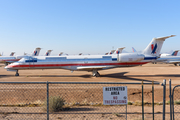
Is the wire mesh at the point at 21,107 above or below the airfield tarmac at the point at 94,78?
above

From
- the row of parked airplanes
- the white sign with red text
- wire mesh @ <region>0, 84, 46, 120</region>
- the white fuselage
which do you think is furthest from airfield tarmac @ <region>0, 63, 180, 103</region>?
the white sign with red text

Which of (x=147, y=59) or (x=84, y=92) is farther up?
(x=147, y=59)

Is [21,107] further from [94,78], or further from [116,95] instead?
[94,78]

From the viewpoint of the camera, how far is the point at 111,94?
4797 millimetres

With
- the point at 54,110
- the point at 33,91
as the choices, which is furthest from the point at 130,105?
the point at 33,91

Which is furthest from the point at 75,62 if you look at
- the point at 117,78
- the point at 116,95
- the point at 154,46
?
the point at 116,95

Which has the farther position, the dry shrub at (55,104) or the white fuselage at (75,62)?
the white fuselage at (75,62)

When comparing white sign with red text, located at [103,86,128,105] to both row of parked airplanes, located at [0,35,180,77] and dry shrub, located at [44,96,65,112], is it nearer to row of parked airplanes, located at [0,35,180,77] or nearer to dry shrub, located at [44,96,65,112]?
dry shrub, located at [44,96,65,112]

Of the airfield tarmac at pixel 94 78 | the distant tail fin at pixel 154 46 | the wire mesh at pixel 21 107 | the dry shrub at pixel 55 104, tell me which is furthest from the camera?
the distant tail fin at pixel 154 46

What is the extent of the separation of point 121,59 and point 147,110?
13649mm

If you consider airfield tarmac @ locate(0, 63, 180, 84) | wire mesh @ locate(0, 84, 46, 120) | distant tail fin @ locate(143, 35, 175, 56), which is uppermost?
distant tail fin @ locate(143, 35, 175, 56)

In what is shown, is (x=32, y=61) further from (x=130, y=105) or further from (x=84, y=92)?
(x=130, y=105)

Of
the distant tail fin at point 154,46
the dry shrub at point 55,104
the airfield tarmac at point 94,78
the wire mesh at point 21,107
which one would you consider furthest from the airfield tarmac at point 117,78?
the dry shrub at point 55,104

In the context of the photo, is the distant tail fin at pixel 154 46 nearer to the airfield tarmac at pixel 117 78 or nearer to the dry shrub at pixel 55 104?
the airfield tarmac at pixel 117 78
